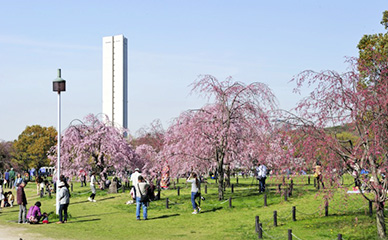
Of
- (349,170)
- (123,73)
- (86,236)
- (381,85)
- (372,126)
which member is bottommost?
(86,236)

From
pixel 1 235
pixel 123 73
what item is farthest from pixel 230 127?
pixel 123 73

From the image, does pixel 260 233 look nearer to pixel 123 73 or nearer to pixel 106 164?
pixel 106 164

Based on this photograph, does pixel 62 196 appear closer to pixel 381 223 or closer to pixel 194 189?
pixel 194 189

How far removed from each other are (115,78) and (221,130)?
291ft

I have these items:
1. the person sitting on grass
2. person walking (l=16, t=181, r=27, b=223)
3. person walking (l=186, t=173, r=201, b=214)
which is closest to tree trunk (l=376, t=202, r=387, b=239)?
person walking (l=186, t=173, r=201, b=214)

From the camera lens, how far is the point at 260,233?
14.6m

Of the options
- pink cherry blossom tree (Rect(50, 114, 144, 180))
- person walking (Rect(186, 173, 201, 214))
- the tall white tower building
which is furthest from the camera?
the tall white tower building

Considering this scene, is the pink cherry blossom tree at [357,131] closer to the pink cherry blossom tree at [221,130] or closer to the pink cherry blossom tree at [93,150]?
the pink cherry blossom tree at [221,130]

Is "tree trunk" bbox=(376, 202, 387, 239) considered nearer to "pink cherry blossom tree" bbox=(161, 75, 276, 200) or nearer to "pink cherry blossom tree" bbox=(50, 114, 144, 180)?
"pink cherry blossom tree" bbox=(161, 75, 276, 200)

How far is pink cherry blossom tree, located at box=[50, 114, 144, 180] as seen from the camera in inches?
1336

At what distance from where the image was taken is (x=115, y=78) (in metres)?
109

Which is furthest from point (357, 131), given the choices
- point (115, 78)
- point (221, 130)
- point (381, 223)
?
point (115, 78)

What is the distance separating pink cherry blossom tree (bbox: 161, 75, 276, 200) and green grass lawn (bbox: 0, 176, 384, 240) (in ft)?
7.21

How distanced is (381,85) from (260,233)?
577 centimetres
